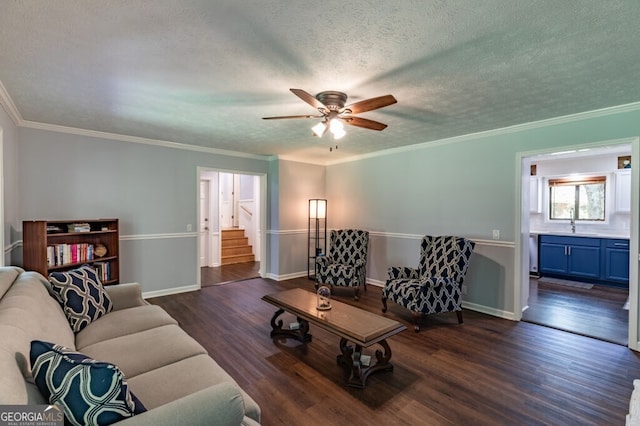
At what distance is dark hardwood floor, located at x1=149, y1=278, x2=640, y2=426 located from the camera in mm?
2035

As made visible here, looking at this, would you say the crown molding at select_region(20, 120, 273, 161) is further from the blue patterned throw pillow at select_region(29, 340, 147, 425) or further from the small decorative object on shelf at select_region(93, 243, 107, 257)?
the blue patterned throw pillow at select_region(29, 340, 147, 425)

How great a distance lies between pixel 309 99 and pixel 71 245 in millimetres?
3564

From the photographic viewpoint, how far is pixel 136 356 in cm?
181

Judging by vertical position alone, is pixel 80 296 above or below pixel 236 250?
above

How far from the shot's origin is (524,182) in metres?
3.78

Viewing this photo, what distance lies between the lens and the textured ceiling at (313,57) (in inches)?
62.3

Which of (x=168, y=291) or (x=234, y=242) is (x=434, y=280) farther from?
(x=234, y=242)

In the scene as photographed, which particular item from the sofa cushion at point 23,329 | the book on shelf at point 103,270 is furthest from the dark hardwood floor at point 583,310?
the book on shelf at point 103,270

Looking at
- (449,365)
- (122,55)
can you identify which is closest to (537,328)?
(449,365)

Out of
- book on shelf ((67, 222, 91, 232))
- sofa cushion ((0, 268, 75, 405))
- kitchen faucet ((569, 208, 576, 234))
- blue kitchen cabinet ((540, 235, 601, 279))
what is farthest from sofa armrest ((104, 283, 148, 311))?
kitchen faucet ((569, 208, 576, 234))

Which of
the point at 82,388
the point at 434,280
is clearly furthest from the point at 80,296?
the point at 434,280

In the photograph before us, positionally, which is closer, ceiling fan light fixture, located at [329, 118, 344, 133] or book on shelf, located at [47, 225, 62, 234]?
ceiling fan light fixture, located at [329, 118, 344, 133]

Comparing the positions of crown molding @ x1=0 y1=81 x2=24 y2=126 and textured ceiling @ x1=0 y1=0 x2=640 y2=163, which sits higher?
textured ceiling @ x1=0 y1=0 x2=640 y2=163

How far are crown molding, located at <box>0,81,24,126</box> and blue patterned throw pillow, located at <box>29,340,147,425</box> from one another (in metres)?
2.74
